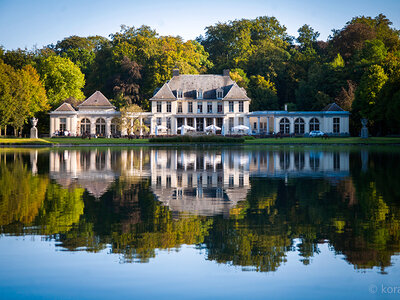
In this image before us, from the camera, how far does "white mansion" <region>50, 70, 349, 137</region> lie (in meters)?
63.6

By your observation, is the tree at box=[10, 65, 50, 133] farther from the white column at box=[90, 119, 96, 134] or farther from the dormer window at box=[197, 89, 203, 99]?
the dormer window at box=[197, 89, 203, 99]

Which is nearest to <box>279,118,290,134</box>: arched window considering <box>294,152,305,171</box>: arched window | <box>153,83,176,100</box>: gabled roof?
<box>153,83,176,100</box>: gabled roof

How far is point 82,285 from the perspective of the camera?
543 cm

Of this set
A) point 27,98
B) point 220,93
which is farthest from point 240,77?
point 27,98

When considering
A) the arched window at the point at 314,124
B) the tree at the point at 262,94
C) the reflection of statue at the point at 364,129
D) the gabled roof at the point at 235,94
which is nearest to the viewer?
the reflection of statue at the point at 364,129

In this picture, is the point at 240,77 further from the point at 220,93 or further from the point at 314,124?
the point at 314,124

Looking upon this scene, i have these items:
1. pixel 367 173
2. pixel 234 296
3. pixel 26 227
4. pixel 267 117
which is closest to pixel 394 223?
pixel 234 296

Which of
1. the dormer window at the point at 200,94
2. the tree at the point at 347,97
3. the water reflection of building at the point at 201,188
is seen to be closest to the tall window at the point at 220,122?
the dormer window at the point at 200,94

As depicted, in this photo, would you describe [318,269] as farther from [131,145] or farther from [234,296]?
[131,145]

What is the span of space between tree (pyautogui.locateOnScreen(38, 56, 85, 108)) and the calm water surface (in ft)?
185

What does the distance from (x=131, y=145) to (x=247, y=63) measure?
34.8m

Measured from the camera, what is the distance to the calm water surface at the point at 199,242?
5.40 meters

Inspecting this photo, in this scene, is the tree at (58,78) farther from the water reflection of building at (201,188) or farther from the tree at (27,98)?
the water reflection of building at (201,188)

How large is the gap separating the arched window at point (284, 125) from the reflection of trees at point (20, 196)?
50.6 m
